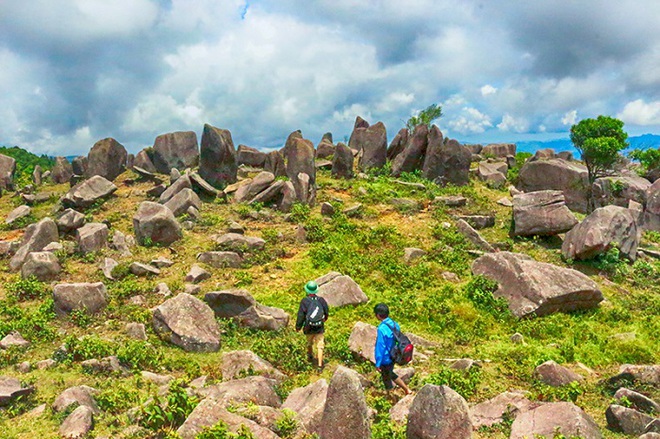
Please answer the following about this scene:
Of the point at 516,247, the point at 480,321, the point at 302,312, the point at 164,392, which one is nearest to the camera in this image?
the point at 164,392

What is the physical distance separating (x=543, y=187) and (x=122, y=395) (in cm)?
2829

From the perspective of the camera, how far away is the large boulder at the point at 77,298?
49.5 feet

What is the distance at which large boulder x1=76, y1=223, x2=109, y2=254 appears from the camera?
822 inches

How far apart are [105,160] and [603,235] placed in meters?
29.6

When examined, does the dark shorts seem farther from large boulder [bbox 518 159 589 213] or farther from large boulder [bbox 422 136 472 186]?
large boulder [bbox 518 159 589 213]

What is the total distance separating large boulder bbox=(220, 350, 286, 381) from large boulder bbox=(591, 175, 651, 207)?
2544cm

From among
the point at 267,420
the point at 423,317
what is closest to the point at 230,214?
the point at 423,317

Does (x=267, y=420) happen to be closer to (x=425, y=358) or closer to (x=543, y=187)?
(x=425, y=358)

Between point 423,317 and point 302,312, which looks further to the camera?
point 423,317

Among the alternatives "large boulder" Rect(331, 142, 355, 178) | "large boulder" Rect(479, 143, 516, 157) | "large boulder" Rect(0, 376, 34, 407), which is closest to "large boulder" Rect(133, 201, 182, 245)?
"large boulder" Rect(0, 376, 34, 407)

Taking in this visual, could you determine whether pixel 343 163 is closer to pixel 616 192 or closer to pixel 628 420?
pixel 616 192

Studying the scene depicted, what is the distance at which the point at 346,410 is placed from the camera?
7922 mm

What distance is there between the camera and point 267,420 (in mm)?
8406

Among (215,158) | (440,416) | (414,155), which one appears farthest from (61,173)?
(440,416)
